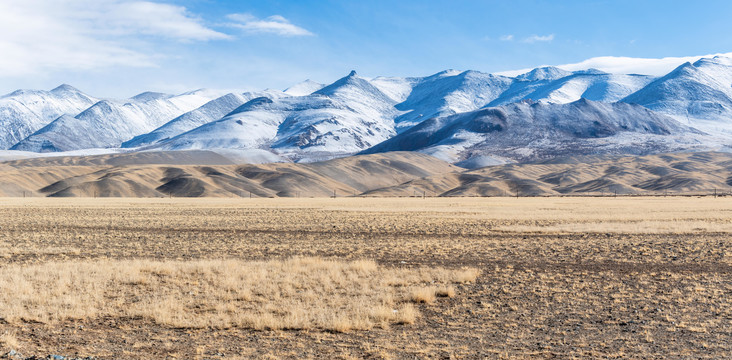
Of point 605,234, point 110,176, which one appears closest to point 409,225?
point 605,234

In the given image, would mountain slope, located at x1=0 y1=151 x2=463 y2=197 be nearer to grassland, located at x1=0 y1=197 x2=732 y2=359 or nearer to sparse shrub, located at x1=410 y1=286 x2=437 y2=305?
grassland, located at x1=0 y1=197 x2=732 y2=359

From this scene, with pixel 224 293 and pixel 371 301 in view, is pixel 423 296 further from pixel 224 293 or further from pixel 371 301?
pixel 224 293

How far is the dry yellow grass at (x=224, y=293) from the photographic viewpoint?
16344mm

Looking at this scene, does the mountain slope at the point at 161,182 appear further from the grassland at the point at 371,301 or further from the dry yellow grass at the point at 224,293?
the dry yellow grass at the point at 224,293

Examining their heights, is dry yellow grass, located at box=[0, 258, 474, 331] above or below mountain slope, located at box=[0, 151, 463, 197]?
below

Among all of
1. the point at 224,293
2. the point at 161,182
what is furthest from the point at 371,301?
the point at 161,182

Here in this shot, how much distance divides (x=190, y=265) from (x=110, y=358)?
11.7 metres

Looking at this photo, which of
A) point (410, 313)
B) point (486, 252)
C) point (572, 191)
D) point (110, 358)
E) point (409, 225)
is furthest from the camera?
point (572, 191)

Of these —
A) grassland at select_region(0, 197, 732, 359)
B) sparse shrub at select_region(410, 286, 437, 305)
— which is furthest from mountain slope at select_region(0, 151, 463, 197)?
sparse shrub at select_region(410, 286, 437, 305)

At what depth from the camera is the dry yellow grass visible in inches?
643

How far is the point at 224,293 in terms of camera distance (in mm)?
19406

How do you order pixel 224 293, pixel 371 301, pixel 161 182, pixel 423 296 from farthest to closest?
pixel 161 182 → pixel 224 293 → pixel 423 296 → pixel 371 301

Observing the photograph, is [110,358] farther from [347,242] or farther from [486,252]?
[347,242]

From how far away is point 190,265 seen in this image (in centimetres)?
2462
